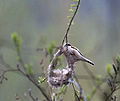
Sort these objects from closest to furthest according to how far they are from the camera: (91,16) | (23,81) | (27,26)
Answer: (23,81)
(27,26)
(91,16)

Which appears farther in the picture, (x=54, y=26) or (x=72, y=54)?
(x=54, y=26)

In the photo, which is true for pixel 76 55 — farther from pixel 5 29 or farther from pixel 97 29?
pixel 97 29

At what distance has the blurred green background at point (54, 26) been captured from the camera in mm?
3916

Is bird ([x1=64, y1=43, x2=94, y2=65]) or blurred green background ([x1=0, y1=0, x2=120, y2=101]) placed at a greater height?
bird ([x1=64, y1=43, x2=94, y2=65])

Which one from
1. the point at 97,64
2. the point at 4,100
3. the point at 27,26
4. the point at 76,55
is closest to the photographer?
the point at 76,55

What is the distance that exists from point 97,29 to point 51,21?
928 mm

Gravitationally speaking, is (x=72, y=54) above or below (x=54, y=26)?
above

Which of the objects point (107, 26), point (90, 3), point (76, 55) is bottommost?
point (107, 26)

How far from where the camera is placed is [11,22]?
4488mm

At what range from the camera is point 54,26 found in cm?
504

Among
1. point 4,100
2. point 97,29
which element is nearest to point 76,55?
point 4,100

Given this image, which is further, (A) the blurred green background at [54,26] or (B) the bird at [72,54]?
(A) the blurred green background at [54,26]

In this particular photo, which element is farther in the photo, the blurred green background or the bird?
the blurred green background

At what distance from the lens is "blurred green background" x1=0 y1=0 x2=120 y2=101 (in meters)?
3.92
